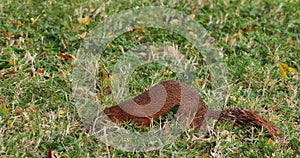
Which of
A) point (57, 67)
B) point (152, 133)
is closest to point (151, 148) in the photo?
point (152, 133)

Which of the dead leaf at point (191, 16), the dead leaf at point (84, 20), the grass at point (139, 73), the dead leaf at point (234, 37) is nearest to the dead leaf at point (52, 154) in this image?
the grass at point (139, 73)

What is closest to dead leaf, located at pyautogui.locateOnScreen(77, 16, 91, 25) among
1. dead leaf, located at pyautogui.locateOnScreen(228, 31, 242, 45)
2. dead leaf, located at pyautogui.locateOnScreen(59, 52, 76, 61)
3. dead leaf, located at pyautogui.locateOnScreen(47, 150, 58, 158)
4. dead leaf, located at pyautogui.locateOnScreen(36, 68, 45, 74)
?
dead leaf, located at pyautogui.locateOnScreen(59, 52, 76, 61)

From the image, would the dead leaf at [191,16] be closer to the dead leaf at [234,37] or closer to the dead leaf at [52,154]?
the dead leaf at [234,37]

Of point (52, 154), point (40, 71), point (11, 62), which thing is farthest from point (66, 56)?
point (52, 154)

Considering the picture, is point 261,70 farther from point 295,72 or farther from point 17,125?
point 17,125

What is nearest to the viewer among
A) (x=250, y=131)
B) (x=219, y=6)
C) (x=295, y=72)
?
(x=250, y=131)

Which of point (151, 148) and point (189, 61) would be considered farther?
point (189, 61)

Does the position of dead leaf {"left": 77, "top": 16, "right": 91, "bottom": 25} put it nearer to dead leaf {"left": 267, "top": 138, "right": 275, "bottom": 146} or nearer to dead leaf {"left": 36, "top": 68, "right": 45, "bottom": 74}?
dead leaf {"left": 36, "top": 68, "right": 45, "bottom": 74}
